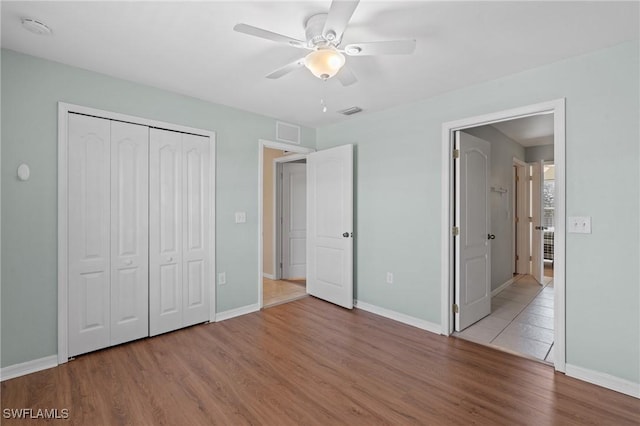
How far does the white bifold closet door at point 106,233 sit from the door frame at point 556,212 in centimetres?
300

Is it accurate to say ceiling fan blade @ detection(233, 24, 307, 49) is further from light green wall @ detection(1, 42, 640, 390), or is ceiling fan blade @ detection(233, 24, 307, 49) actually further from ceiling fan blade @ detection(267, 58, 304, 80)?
light green wall @ detection(1, 42, 640, 390)

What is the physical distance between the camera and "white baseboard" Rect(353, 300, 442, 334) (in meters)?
3.18

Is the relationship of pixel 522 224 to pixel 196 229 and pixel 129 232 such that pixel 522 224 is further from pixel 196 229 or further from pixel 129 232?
pixel 129 232

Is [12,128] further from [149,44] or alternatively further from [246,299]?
[246,299]

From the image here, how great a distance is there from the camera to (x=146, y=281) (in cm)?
293

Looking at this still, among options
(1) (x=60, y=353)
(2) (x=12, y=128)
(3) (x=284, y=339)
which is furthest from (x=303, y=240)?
(2) (x=12, y=128)

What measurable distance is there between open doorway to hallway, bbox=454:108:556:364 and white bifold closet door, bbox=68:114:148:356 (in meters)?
3.20

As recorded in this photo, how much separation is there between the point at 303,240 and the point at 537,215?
4329 mm

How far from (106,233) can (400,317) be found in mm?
3149

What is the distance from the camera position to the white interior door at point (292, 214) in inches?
215

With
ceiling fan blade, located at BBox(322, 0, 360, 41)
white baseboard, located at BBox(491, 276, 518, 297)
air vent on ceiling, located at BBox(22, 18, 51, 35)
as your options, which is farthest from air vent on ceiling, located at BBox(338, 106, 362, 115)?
white baseboard, located at BBox(491, 276, 518, 297)

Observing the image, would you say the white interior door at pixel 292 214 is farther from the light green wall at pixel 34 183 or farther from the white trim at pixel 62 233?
the white trim at pixel 62 233

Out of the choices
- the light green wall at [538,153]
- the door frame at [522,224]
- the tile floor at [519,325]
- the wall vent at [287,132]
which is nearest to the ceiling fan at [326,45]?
the wall vent at [287,132]

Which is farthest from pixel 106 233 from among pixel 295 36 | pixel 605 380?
pixel 605 380
